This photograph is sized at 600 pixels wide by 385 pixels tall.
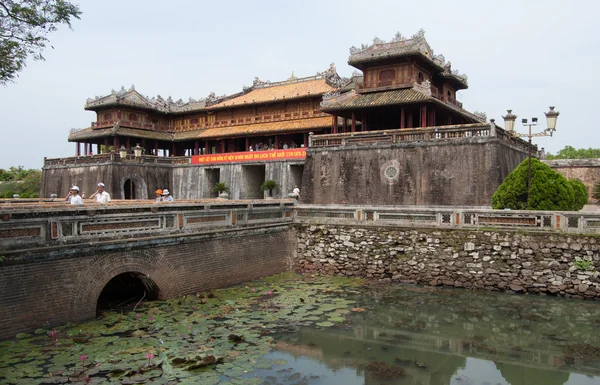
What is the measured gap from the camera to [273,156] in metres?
26.3

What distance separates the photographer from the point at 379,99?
21.8 meters

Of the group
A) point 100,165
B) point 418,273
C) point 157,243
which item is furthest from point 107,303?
point 100,165

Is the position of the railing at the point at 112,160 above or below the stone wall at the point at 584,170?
above

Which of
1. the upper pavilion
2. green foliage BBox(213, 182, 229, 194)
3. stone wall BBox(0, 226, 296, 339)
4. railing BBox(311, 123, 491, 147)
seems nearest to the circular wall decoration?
railing BBox(311, 123, 491, 147)

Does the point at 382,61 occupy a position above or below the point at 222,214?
above

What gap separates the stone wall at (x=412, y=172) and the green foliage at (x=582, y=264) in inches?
228

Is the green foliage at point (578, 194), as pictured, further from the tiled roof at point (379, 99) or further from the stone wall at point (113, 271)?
the stone wall at point (113, 271)

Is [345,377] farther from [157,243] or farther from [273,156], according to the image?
[273,156]

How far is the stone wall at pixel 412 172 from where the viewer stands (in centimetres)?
1736

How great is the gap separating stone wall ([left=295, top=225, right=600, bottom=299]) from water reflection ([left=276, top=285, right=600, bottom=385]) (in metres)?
0.54

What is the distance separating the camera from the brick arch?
8.86 metres

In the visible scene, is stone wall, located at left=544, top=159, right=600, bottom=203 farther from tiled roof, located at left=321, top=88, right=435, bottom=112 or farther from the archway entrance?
the archway entrance

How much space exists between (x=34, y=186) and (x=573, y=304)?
122 feet

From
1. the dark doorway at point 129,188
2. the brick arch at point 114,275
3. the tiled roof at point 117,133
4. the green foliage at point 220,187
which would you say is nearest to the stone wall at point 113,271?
the brick arch at point 114,275
